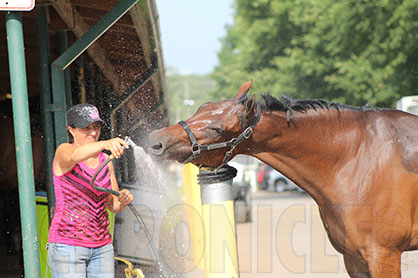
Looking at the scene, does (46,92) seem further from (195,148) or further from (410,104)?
(410,104)

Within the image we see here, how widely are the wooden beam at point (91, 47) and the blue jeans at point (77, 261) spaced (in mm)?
2207

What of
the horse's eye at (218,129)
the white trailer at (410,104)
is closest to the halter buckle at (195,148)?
the horse's eye at (218,129)

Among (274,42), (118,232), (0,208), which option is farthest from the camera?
(274,42)

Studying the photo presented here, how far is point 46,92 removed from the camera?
4609mm

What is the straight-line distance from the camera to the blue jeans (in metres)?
3.39

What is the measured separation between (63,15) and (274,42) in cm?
2528

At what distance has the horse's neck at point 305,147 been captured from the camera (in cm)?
402

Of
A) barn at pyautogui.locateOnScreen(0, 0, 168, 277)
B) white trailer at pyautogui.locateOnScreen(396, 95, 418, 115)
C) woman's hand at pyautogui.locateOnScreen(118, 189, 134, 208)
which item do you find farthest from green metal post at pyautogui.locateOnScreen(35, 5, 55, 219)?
white trailer at pyautogui.locateOnScreen(396, 95, 418, 115)

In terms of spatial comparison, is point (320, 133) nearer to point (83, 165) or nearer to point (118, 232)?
point (83, 165)

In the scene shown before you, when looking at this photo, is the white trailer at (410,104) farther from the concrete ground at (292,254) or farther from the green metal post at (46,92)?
the green metal post at (46,92)

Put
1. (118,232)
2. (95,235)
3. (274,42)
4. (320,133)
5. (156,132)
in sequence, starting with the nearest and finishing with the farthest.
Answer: (95,235) → (156,132) → (320,133) → (118,232) → (274,42)

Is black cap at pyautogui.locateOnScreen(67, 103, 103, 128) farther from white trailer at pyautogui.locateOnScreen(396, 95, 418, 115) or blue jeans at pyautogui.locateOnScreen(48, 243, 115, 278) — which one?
white trailer at pyautogui.locateOnScreen(396, 95, 418, 115)

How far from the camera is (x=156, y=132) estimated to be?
12.5ft

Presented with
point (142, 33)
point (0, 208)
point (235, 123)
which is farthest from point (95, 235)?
point (0, 208)
